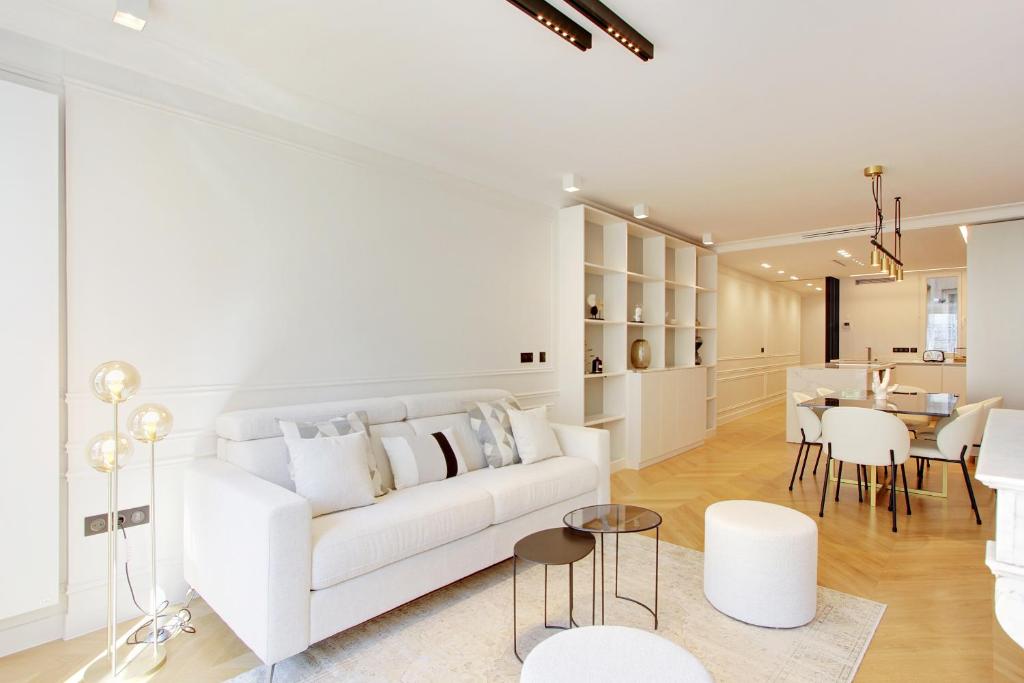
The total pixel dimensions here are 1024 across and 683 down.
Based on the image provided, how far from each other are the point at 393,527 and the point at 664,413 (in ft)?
13.4

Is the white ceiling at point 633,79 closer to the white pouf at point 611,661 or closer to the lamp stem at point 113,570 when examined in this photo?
the lamp stem at point 113,570

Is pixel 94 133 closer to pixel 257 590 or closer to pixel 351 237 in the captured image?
pixel 351 237

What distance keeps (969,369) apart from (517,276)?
5.16 m

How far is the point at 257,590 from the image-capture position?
6.35ft

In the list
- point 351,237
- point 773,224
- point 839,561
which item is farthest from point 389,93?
point 773,224

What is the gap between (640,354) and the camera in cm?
573

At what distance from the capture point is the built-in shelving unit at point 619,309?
4.85m

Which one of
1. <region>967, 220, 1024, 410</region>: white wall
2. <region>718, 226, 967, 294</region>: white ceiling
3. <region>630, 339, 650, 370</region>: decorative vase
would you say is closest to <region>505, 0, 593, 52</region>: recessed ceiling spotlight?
<region>630, 339, 650, 370</region>: decorative vase

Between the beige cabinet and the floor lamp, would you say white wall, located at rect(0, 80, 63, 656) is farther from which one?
the beige cabinet

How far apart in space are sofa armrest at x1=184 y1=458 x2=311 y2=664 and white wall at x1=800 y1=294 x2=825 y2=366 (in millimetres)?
12592

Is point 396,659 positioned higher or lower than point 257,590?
lower

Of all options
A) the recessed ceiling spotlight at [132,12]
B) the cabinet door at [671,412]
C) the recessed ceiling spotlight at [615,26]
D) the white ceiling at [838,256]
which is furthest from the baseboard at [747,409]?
the recessed ceiling spotlight at [132,12]

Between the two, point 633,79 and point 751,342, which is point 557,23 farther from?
point 751,342

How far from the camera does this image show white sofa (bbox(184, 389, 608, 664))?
195 cm
